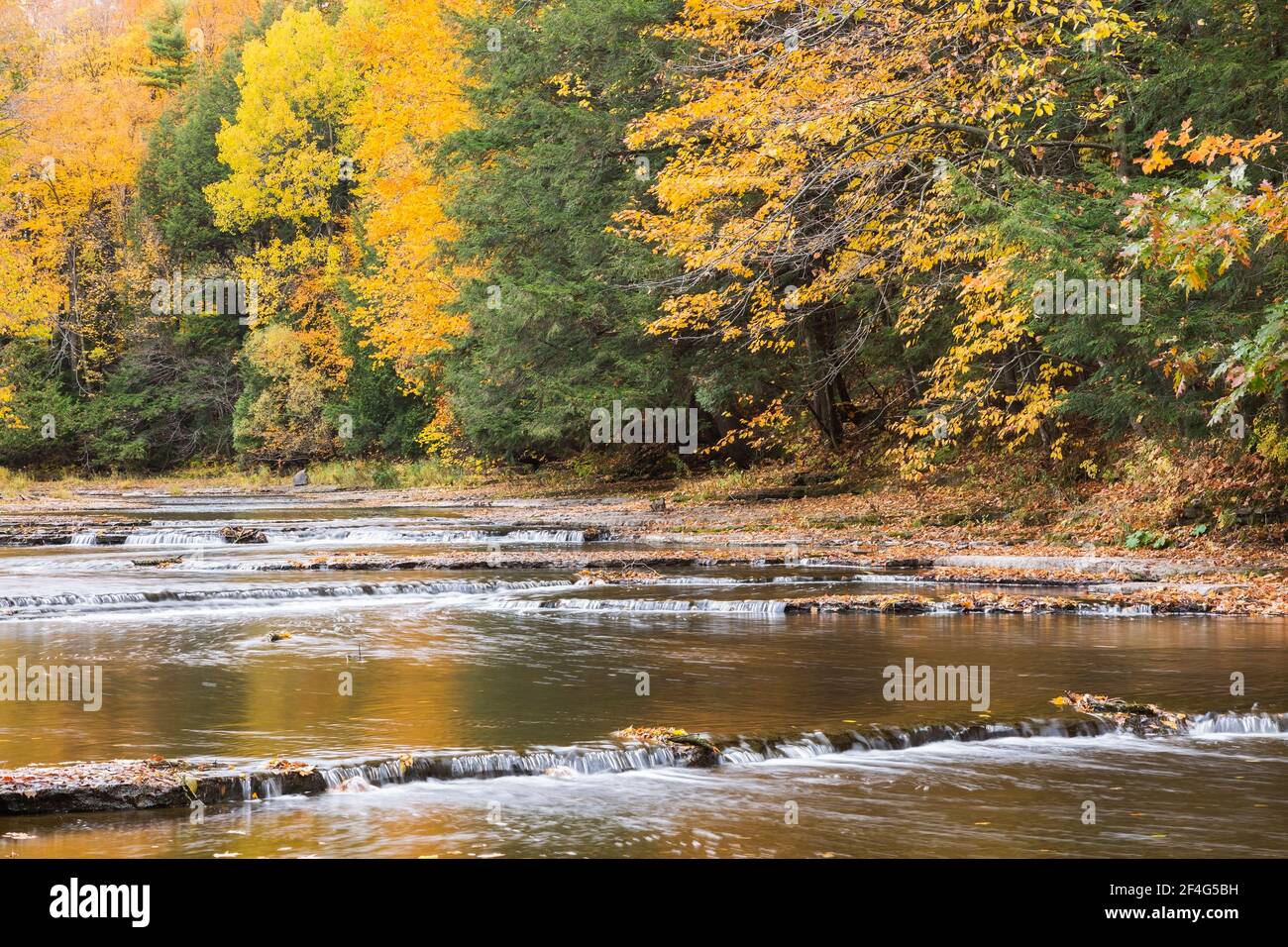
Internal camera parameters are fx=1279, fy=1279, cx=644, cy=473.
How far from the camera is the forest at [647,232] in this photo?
14289 mm

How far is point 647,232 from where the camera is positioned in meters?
21.8

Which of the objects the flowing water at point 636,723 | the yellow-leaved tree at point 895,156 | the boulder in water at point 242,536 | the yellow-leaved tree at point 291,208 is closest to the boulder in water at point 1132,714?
the flowing water at point 636,723

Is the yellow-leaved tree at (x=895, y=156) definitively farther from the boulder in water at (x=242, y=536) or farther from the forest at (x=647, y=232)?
the boulder in water at (x=242, y=536)

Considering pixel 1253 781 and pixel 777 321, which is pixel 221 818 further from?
pixel 777 321

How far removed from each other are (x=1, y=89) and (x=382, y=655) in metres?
31.1

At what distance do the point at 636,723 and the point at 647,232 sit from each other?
1525 cm

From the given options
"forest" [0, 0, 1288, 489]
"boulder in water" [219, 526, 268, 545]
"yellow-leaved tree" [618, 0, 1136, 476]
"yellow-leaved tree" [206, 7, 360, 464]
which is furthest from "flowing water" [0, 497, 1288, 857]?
"yellow-leaved tree" [206, 7, 360, 464]

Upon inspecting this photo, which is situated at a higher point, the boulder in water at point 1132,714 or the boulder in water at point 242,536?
the boulder in water at point 242,536

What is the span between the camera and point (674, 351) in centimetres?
2636

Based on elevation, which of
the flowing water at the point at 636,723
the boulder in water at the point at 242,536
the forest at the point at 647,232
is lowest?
the flowing water at the point at 636,723

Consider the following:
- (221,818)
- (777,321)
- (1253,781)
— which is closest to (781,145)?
(777,321)

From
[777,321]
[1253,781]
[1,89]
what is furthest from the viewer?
[1,89]

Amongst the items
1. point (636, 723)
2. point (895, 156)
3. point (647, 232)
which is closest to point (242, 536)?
point (647, 232)

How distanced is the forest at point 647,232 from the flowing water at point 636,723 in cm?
328
